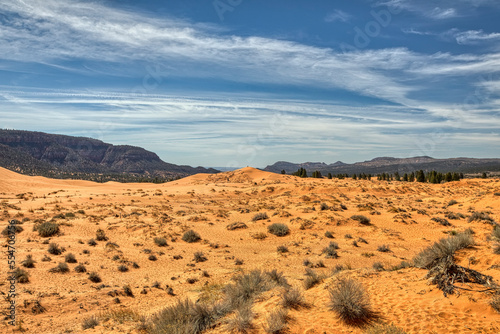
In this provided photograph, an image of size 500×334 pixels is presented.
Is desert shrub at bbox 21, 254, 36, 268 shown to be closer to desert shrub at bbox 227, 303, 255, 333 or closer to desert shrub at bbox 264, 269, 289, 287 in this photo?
desert shrub at bbox 264, 269, 289, 287

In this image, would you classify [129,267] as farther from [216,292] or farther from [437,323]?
[437,323]

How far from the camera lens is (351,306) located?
707 cm

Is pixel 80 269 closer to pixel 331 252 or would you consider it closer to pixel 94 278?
pixel 94 278

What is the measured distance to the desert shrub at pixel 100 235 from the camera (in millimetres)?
18770

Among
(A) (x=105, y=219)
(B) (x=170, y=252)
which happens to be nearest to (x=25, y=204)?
(A) (x=105, y=219)

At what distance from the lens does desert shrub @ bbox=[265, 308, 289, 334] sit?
21.8ft

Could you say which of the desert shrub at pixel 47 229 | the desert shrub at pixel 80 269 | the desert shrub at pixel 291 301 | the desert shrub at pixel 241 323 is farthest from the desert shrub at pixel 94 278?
the desert shrub at pixel 291 301

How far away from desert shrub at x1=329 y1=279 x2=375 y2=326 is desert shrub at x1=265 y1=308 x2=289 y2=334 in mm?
1336

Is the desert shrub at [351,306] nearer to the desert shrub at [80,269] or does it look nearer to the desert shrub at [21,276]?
the desert shrub at [80,269]

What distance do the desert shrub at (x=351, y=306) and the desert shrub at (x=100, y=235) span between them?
54.1ft

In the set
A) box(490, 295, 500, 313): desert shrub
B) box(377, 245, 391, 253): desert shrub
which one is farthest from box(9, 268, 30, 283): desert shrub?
box(377, 245, 391, 253): desert shrub

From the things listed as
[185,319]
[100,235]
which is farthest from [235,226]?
[185,319]

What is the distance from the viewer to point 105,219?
24391 millimetres

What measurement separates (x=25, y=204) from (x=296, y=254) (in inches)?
1141
